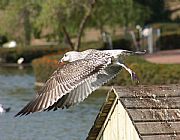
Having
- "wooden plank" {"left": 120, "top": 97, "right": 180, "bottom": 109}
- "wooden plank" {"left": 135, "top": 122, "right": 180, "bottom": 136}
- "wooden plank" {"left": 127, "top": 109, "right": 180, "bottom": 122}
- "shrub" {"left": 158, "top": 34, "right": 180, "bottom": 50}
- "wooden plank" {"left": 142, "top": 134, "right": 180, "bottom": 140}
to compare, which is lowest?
"shrub" {"left": 158, "top": 34, "right": 180, "bottom": 50}

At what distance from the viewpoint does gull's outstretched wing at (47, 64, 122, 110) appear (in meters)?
6.58

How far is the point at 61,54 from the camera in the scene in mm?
25547

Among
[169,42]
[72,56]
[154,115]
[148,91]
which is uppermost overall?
[72,56]

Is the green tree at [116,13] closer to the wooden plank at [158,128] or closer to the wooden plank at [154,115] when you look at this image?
the wooden plank at [154,115]

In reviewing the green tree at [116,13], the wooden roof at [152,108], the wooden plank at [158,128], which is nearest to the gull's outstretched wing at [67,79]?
the wooden roof at [152,108]

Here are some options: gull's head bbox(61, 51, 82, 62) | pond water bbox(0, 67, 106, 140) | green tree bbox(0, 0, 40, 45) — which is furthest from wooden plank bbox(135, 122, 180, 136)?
green tree bbox(0, 0, 40, 45)

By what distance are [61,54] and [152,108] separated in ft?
65.6

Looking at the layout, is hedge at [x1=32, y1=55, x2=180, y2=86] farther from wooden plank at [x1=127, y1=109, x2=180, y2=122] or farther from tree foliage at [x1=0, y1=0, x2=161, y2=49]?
wooden plank at [x1=127, y1=109, x2=180, y2=122]

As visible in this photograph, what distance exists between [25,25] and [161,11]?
18.4m

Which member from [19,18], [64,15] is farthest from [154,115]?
[19,18]

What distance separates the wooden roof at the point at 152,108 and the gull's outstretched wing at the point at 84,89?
545mm

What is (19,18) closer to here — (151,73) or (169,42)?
(169,42)

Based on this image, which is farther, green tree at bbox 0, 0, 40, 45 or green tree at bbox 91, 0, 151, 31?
green tree at bbox 0, 0, 40, 45

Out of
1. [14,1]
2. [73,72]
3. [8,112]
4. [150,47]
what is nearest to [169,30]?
[150,47]
